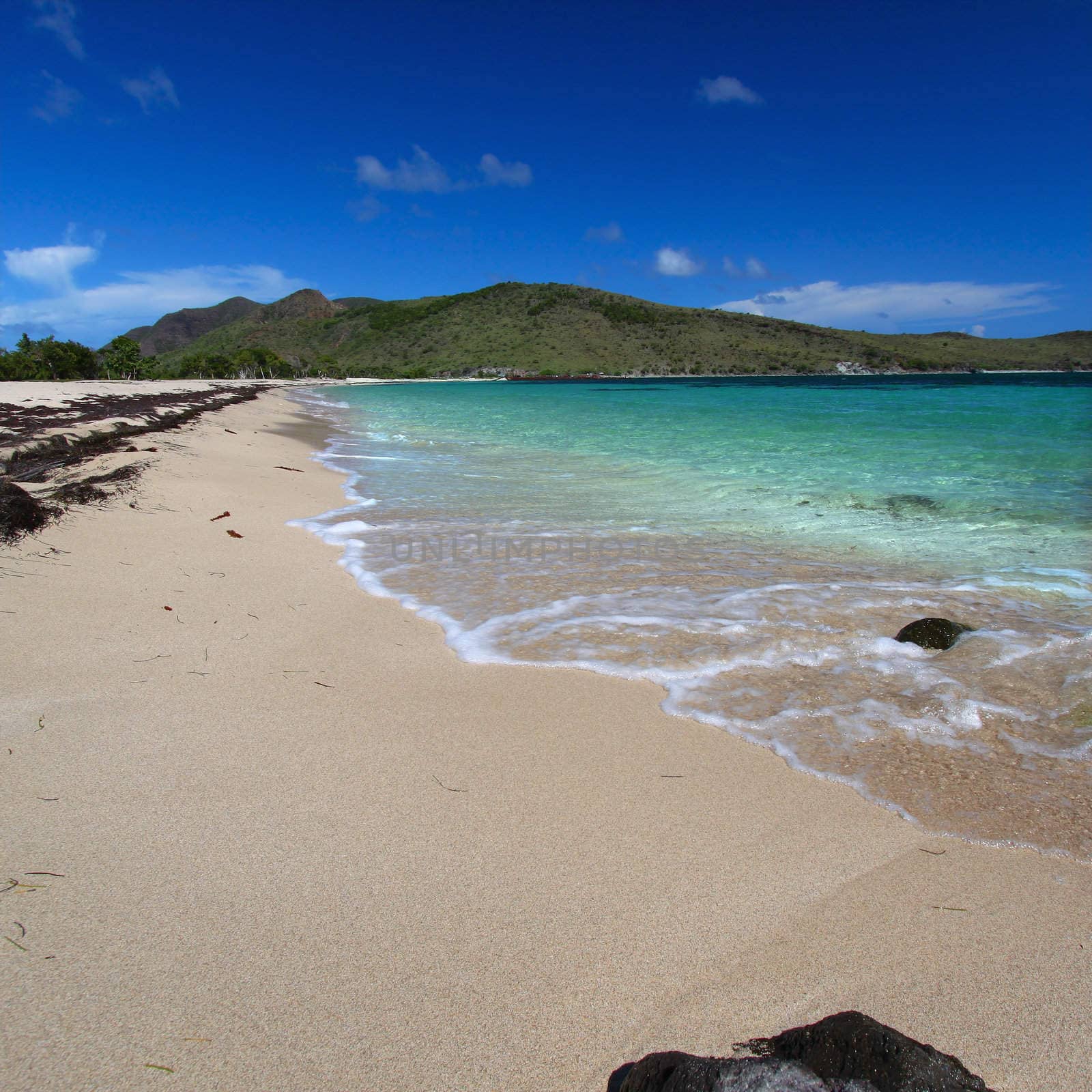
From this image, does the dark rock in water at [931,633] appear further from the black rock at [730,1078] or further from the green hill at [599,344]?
the green hill at [599,344]

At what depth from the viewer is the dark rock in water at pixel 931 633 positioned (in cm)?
381

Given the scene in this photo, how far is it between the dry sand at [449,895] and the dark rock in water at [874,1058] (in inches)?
12.7

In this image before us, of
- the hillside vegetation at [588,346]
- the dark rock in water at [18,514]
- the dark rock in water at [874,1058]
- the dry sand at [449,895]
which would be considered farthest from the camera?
the hillside vegetation at [588,346]

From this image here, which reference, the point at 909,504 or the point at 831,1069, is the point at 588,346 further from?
the point at 831,1069

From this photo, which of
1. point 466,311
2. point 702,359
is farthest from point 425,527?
point 466,311

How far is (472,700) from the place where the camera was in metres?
3.15

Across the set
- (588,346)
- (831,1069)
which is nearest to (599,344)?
(588,346)

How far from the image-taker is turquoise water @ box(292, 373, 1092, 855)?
2807 millimetres

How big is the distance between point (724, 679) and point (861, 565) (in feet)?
9.77

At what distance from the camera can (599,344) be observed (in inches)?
4843

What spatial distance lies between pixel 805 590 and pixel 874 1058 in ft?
13.4

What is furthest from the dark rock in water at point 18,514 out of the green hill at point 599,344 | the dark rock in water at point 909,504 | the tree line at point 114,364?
the green hill at point 599,344

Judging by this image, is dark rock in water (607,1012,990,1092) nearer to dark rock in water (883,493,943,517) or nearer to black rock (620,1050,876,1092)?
black rock (620,1050,876,1092)

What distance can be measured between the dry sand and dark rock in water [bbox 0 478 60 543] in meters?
2.06
